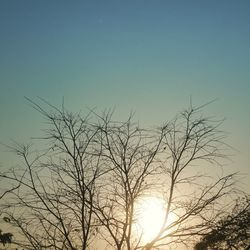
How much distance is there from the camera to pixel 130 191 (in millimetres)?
10172

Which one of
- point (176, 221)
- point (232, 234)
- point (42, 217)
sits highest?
point (42, 217)

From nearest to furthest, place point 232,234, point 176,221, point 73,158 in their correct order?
point 232,234 → point 176,221 → point 73,158

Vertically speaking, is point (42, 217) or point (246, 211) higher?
point (42, 217)

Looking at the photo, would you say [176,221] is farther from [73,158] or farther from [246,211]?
[73,158]

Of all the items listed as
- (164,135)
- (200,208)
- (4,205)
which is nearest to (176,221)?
(200,208)

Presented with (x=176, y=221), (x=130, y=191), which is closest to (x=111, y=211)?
(x=130, y=191)

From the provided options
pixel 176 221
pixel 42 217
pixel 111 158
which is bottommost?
pixel 176 221

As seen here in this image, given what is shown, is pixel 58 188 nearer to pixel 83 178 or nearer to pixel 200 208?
pixel 83 178

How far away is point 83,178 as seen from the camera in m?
9.86

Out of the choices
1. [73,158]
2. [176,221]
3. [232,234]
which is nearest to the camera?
[232,234]

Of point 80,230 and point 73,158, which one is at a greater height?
point 73,158

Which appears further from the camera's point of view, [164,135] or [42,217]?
[164,135]

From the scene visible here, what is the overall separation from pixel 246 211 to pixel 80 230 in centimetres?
368

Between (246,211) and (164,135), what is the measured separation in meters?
2.84
